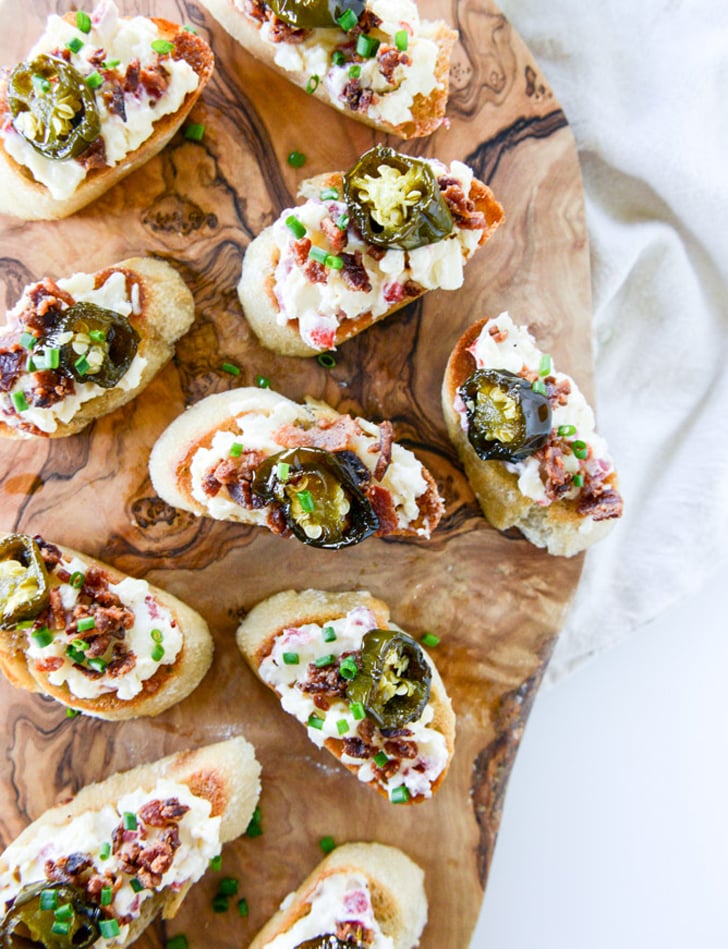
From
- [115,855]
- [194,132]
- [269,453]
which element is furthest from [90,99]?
[115,855]

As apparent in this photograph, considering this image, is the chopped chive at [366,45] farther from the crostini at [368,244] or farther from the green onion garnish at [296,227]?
the green onion garnish at [296,227]

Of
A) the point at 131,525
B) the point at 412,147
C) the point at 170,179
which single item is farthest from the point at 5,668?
the point at 412,147

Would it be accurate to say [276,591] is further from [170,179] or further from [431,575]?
[170,179]

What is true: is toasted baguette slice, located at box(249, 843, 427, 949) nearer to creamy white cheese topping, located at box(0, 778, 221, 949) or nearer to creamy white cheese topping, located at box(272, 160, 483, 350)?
creamy white cheese topping, located at box(0, 778, 221, 949)

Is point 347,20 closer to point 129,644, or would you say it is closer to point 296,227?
point 296,227

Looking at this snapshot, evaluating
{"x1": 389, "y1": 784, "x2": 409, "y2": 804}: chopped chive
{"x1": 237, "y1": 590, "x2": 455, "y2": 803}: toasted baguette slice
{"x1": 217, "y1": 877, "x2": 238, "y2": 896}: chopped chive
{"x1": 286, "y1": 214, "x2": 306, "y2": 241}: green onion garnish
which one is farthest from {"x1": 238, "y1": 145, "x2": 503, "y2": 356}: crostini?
{"x1": 217, "y1": 877, "x2": 238, "y2": 896}: chopped chive

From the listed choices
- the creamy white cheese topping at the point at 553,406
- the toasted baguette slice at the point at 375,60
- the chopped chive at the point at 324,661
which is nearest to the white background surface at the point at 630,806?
the creamy white cheese topping at the point at 553,406

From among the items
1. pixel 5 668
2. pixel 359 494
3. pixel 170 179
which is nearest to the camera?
pixel 359 494
